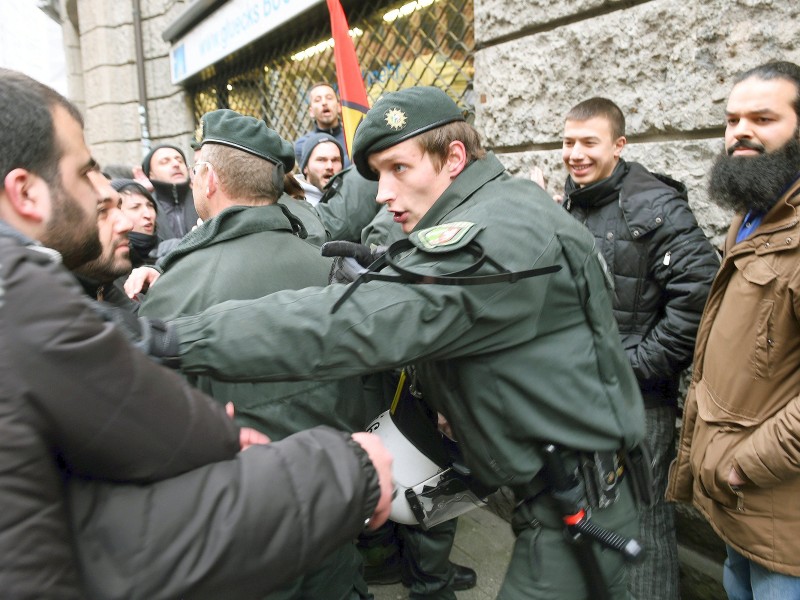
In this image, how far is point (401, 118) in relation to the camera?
1580mm

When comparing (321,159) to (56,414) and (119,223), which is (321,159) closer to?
(119,223)

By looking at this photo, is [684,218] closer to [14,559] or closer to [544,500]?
[544,500]

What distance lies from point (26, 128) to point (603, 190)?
2.11 m

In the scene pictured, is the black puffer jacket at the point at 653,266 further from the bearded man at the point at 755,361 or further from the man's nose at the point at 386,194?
the man's nose at the point at 386,194

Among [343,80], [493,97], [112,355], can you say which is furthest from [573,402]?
[343,80]

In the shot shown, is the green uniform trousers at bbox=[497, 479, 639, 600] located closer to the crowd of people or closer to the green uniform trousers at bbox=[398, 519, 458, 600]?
the crowd of people

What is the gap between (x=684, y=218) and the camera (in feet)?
7.49

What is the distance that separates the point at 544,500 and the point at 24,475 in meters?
1.23

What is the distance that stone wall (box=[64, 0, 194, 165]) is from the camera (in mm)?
7488

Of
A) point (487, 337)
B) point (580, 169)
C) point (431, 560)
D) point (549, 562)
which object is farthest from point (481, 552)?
point (487, 337)

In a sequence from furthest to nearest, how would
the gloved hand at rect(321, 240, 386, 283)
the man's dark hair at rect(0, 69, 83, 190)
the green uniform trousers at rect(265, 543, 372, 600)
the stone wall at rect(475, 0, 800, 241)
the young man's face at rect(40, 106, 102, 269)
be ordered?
the stone wall at rect(475, 0, 800, 241) < the green uniform trousers at rect(265, 543, 372, 600) < the gloved hand at rect(321, 240, 386, 283) < the young man's face at rect(40, 106, 102, 269) < the man's dark hair at rect(0, 69, 83, 190)

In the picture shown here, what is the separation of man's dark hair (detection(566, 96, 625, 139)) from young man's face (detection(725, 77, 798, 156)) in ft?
2.05

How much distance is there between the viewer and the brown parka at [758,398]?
158 cm

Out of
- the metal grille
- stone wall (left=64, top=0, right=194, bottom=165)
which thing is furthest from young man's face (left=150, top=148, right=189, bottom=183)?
stone wall (left=64, top=0, right=194, bottom=165)
